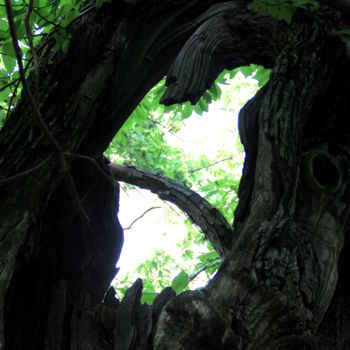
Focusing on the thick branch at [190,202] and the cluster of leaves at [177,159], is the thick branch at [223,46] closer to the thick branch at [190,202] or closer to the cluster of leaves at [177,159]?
the cluster of leaves at [177,159]

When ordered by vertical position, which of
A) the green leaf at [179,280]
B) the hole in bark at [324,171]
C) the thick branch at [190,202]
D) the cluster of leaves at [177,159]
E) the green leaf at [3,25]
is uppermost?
the cluster of leaves at [177,159]

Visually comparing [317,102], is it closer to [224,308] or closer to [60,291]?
[224,308]

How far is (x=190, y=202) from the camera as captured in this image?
2854mm

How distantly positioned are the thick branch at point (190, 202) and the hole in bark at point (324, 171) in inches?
36.2

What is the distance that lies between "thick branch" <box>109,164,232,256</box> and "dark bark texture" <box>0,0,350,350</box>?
80cm

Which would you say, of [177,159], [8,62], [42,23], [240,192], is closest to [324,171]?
[240,192]

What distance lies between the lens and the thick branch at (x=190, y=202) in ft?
8.76

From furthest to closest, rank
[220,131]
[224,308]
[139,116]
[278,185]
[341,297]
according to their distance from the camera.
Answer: [220,131], [139,116], [341,297], [278,185], [224,308]

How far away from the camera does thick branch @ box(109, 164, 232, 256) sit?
2670 millimetres

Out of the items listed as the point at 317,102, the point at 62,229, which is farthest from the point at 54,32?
the point at 317,102

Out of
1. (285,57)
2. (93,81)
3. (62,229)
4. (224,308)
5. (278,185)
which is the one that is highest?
(285,57)

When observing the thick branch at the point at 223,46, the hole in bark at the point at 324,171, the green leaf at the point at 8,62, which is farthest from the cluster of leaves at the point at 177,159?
the hole in bark at the point at 324,171

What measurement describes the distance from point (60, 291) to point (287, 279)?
83cm

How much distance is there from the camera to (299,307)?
1.39 meters
